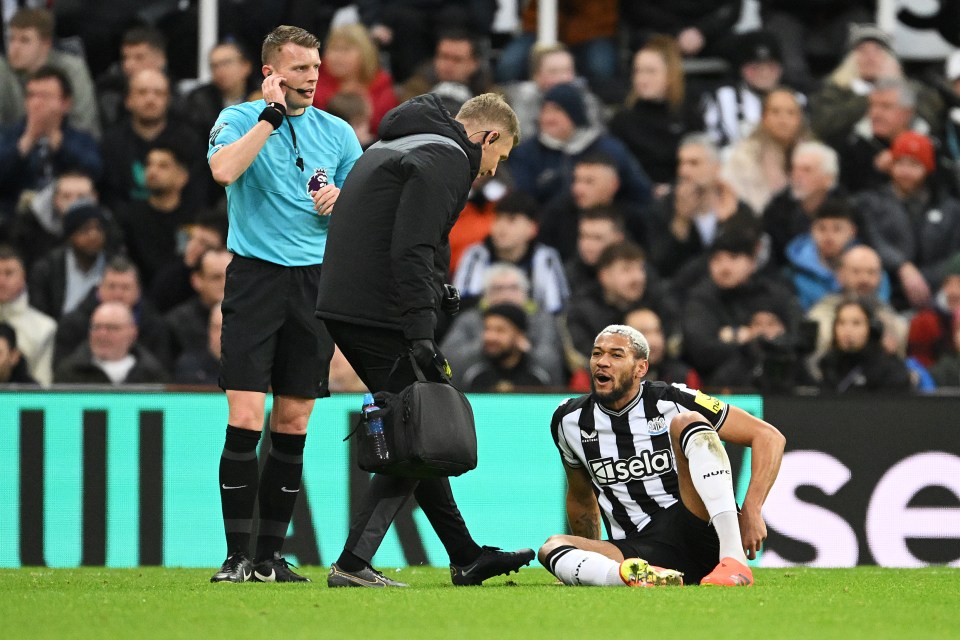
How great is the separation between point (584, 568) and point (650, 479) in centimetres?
60

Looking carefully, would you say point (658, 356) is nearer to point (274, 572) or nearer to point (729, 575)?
point (729, 575)

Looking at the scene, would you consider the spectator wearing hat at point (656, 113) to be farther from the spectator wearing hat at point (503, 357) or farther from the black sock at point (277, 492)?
the black sock at point (277, 492)

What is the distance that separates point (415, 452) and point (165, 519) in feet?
11.4

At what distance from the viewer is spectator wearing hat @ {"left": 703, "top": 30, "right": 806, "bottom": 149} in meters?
12.9

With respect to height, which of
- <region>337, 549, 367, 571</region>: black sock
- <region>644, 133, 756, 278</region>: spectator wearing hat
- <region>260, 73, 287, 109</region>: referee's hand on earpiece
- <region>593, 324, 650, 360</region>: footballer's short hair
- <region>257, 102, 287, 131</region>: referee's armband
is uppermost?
<region>260, 73, 287, 109</region>: referee's hand on earpiece

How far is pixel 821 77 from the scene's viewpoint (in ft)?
46.2

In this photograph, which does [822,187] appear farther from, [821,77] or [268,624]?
[268,624]

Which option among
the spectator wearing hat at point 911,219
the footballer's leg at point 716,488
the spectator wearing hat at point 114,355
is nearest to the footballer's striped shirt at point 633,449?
the footballer's leg at point 716,488

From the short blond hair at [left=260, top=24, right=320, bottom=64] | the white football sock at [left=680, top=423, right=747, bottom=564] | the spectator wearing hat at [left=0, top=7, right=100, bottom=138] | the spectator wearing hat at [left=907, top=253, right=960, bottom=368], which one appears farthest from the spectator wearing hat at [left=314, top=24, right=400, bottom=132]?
the white football sock at [left=680, top=423, right=747, bottom=564]

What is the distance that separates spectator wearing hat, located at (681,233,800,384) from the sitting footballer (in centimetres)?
379

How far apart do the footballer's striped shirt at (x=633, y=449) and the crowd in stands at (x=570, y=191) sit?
113 inches

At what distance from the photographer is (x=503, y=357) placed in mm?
10539

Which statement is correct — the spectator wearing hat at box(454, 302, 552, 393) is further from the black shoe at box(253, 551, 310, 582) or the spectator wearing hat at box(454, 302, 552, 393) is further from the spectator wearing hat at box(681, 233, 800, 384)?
the black shoe at box(253, 551, 310, 582)

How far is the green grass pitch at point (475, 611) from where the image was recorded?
507cm
